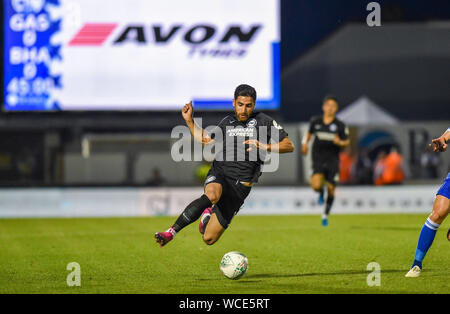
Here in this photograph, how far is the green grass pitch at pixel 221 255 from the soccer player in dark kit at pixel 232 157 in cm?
69

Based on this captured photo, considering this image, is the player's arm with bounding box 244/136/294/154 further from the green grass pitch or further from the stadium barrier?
the stadium barrier

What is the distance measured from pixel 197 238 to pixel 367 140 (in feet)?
58.7

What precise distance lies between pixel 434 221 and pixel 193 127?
2885 mm

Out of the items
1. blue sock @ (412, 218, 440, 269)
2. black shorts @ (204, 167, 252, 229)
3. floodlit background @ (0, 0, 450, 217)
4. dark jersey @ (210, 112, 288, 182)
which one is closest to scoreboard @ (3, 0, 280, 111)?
floodlit background @ (0, 0, 450, 217)

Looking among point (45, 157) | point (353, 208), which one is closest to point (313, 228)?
point (353, 208)

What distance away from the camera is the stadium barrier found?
22047mm

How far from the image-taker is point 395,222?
18031mm

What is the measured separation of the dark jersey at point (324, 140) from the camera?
16688mm

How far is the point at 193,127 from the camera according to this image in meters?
9.51

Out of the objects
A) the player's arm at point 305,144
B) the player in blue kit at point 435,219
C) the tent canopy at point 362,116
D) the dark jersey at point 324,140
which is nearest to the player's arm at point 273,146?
the player in blue kit at point 435,219

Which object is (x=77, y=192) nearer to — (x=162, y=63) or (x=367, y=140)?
(x=162, y=63)

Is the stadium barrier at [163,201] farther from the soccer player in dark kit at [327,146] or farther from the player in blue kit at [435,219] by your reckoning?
A: the player in blue kit at [435,219]

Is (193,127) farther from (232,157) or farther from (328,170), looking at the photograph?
(328,170)

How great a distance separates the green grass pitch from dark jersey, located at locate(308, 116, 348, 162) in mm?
1473
